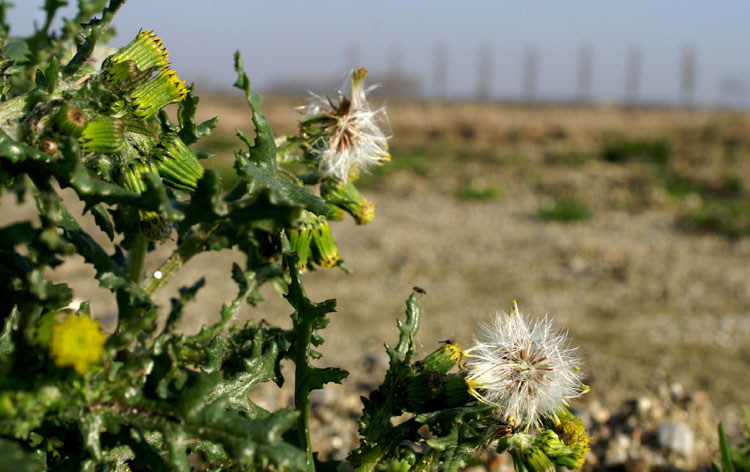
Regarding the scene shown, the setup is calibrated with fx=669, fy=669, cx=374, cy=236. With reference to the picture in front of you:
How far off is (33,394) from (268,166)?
526 millimetres

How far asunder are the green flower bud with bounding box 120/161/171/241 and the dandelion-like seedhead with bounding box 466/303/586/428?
0.59 m

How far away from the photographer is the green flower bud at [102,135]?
1044 mm

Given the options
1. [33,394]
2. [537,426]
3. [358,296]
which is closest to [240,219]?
[33,394]

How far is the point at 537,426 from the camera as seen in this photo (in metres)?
1.17

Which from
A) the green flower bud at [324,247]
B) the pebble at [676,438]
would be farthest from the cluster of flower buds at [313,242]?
the pebble at [676,438]

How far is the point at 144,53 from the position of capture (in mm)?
1211

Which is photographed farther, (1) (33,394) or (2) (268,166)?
(2) (268,166)

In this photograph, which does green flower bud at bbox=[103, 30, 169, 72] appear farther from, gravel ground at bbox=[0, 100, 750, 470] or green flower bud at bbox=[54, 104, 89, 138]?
gravel ground at bbox=[0, 100, 750, 470]

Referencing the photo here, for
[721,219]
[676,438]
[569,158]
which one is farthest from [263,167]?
[569,158]

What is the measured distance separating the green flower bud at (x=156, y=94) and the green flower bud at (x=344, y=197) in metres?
0.38

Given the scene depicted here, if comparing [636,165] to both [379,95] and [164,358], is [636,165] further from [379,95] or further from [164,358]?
[164,358]

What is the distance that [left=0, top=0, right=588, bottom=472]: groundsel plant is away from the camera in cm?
92

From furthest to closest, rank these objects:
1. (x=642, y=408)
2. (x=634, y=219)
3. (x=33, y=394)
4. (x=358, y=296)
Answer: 1. (x=634, y=219)
2. (x=358, y=296)
3. (x=642, y=408)
4. (x=33, y=394)

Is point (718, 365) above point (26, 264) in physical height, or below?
below
